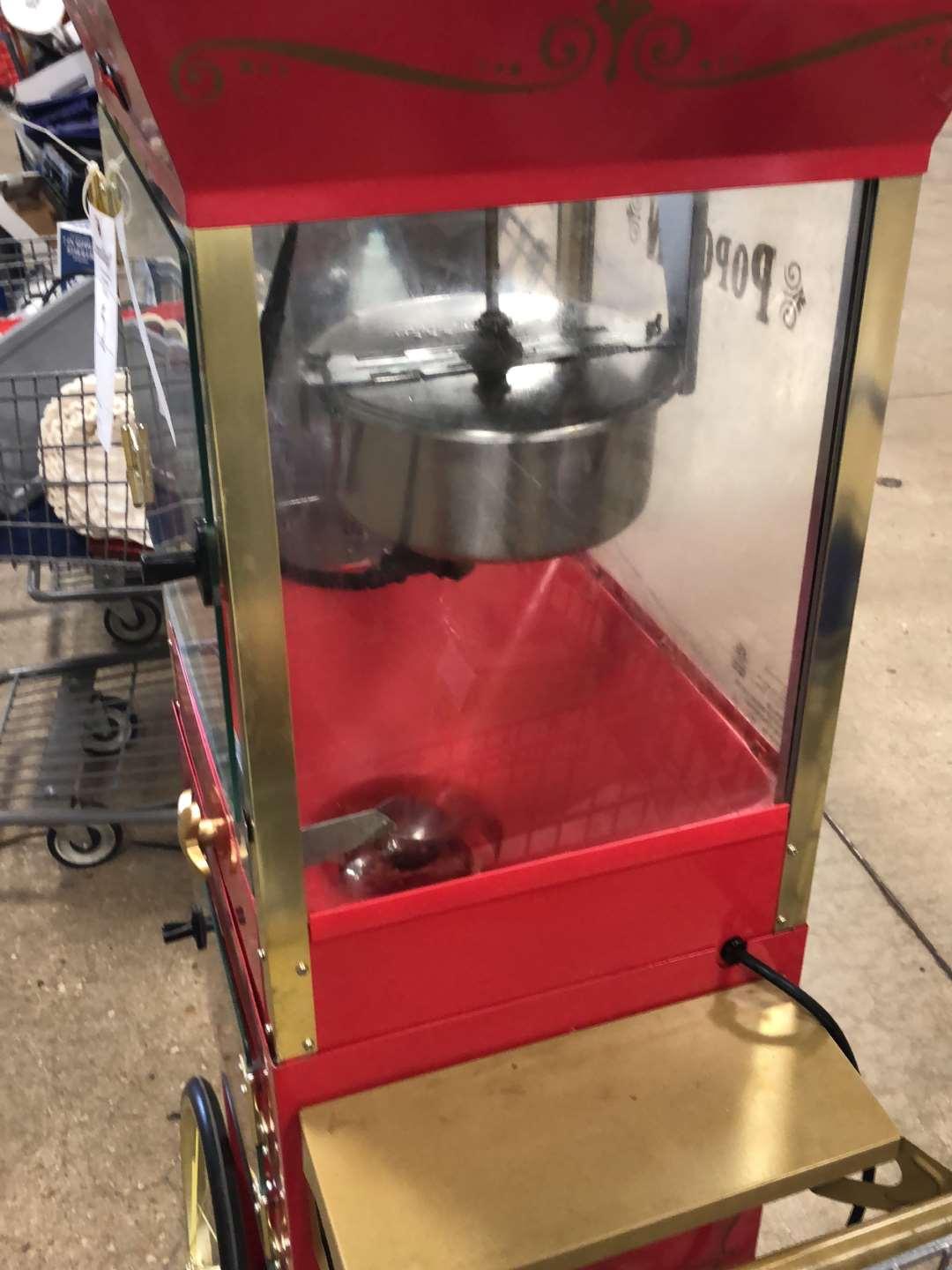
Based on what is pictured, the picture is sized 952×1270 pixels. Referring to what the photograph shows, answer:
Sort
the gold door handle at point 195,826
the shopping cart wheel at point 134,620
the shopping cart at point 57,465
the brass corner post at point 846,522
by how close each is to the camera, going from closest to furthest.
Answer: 1. the brass corner post at point 846,522
2. the gold door handle at point 195,826
3. the shopping cart at point 57,465
4. the shopping cart wheel at point 134,620

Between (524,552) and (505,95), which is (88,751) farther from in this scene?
(505,95)


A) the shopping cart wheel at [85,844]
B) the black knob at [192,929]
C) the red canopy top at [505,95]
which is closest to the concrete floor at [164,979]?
the shopping cart wheel at [85,844]

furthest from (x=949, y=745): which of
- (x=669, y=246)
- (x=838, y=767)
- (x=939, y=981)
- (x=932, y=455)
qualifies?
(x=669, y=246)

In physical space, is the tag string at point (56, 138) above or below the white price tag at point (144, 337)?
above

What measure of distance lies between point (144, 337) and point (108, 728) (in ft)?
3.48

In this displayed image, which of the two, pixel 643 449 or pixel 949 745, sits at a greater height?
pixel 643 449

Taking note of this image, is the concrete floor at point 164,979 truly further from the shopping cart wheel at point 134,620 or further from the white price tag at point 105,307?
the white price tag at point 105,307

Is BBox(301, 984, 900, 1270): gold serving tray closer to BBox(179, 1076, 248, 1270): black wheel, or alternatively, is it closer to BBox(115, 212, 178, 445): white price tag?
BBox(179, 1076, 248, 1270): black wheel

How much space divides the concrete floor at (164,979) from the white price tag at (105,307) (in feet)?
2.85

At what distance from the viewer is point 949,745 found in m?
1.85

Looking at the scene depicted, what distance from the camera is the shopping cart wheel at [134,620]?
6.54 feet

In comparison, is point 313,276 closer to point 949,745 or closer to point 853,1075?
point 853,1075

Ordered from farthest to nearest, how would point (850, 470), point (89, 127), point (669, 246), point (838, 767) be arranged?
1. point (89, 127)
2. point (838, 767)
3. point (669, 246)
4. point (850, 470)

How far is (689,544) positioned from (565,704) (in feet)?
0.57
